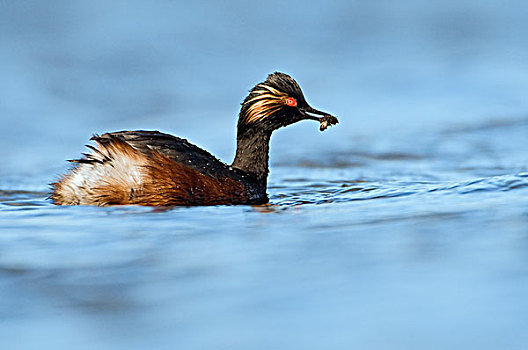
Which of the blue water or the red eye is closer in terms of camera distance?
the blue water

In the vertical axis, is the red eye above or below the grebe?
above

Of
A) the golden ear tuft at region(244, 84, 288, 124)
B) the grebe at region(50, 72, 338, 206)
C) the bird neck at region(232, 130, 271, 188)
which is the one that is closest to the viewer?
the grebe at region(50, 72, 338, 206)

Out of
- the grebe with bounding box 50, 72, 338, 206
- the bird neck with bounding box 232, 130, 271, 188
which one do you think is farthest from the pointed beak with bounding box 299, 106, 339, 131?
the grebe with bounding box 50, 72, 338, 206

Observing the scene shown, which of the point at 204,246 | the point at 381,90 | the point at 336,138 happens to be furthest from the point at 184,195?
the point at 381,90

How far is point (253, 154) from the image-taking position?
25.8ft

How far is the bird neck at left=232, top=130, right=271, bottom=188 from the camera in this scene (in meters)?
7.84

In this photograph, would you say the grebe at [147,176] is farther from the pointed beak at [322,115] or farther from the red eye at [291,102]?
the pointed beak at [322,115]

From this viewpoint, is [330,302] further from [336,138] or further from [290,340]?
[336,138]

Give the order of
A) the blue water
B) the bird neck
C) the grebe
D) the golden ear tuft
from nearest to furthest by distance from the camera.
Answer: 1. the blue water
2. the grebe
3. the golden ear tuft
4. the bird neck

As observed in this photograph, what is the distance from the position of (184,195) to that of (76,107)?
6.56m

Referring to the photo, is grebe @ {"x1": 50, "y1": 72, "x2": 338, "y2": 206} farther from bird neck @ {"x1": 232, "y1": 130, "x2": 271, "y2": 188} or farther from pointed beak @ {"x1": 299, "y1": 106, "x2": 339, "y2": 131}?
pointed beak @ {"x1": 299, "y1": 106, "x2": 339, "y2": 131}

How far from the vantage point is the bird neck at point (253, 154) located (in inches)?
309

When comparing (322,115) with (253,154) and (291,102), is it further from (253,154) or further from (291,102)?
(253,154)

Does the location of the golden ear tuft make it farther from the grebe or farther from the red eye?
the grebe
